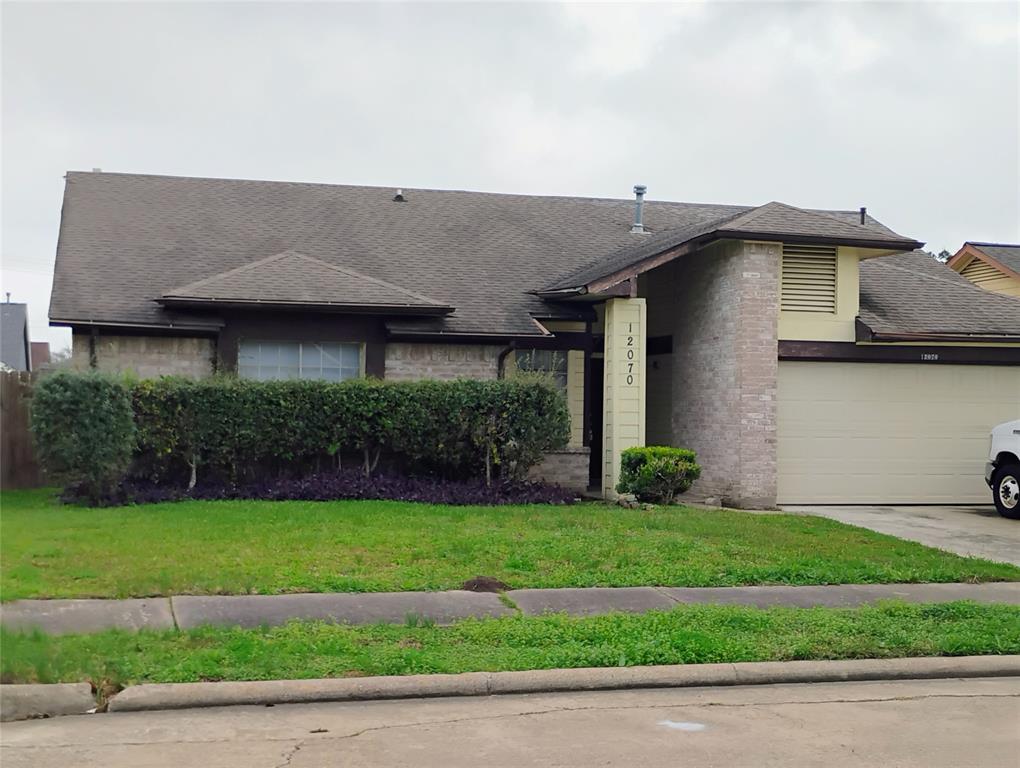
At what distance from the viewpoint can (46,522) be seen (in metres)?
12.5

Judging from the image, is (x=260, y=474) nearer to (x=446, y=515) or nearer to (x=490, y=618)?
(x=446, y=515)

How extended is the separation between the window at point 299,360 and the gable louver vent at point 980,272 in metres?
18.3

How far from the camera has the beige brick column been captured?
17094 millimetres

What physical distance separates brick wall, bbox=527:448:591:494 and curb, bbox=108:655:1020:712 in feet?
33.1

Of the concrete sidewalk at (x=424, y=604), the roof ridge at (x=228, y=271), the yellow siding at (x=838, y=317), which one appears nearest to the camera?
the concrete sidewalk at (x=424, y=604)

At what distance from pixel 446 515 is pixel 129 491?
438cm

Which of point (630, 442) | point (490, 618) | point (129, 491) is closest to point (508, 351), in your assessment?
point (630, 442)

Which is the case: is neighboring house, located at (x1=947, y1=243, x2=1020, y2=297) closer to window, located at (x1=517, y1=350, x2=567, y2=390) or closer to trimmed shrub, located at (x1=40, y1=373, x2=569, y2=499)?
window, located at (x1=517, y1=350, x2=567, y2=390)

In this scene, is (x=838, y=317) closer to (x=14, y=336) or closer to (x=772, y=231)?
(x=772, y=231)

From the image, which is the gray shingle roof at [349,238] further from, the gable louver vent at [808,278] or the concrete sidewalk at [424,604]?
the concrete sidewalk at [424,604]

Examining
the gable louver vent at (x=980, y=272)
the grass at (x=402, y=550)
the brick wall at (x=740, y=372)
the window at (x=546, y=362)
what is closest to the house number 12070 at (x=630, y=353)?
the brick wall at (x=740, y=372)

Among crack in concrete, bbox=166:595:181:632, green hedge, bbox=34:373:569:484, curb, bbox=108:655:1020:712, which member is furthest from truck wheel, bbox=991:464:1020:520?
crack in concrete, bbox=166:595:181:632

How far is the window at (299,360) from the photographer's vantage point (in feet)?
57.3

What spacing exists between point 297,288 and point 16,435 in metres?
4.81
